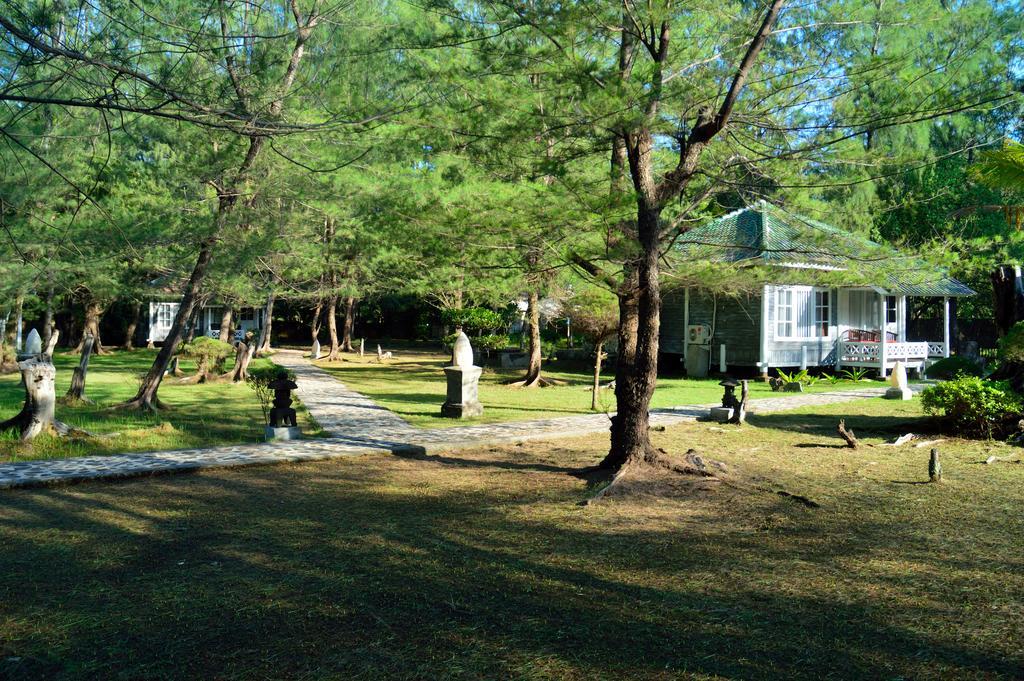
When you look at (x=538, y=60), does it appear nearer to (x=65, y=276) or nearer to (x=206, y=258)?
(x=206, y=258)

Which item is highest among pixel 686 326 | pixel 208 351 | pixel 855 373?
pixel 686 326

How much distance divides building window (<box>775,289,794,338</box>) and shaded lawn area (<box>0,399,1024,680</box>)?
14212 mm

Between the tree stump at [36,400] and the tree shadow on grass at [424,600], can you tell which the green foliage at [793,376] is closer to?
the tree shadow on grass at [424,600]

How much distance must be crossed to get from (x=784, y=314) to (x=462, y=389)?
42.1 ft

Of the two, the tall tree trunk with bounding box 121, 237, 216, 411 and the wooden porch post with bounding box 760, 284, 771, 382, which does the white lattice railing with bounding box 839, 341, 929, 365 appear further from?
the tall tree trunk with bounding box 121, 237, 216, 411

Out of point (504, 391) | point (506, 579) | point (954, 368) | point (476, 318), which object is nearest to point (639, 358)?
point (506, 579)

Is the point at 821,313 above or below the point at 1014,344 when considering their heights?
above

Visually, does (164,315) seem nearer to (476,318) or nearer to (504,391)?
(476,318)

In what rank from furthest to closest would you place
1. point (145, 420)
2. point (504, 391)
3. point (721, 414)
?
1. point (504, 391)
2. point (721, 414)
3. point (145, 420)

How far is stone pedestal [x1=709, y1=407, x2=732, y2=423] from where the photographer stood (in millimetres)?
13141

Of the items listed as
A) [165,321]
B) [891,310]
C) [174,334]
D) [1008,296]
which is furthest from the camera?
[165,321]

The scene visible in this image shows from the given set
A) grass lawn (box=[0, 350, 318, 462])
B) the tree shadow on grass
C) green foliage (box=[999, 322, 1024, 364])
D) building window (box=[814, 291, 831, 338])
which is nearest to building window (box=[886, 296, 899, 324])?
building window (box=[814, 291, 831, 338])

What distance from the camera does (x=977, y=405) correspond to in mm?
11102

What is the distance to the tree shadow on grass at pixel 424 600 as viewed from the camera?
3.72 m
